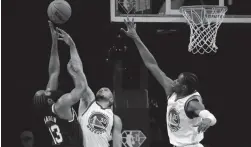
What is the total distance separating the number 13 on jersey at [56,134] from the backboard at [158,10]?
5.10 feet

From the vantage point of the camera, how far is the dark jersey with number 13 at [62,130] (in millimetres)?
6512

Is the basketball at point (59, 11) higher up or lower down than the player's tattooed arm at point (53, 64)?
higher up

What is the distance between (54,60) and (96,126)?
112 cm

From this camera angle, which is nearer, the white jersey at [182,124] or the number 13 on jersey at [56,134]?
the white jersey at [182,124]

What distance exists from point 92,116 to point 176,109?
1122mm

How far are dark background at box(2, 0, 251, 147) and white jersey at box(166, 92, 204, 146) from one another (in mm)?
1347

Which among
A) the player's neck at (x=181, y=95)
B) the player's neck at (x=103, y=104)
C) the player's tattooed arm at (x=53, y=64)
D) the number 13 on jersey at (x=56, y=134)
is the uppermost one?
the player's tattooed arm at (x=53, y=64)

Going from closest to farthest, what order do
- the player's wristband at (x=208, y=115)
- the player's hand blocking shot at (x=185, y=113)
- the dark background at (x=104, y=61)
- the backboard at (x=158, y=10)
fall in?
the player's wristband at (x=208, y=115)
the player's hand blocking shot at (x=185, y=113)
the backboard at (x=158, y=10)
the dark background at (x=104, y=61)

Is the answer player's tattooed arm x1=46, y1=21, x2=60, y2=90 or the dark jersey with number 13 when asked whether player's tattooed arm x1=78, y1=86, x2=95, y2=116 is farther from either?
player's tattooed arm x1=46, y1=21, x2=60, y2=90

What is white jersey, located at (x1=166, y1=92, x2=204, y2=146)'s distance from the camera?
642 cm

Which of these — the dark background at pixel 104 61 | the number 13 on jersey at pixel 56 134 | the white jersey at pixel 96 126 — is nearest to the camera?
the number 13 on jersey at pixel 56 134

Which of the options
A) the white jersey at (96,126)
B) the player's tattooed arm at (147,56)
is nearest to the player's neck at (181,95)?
the player's tattooed arm at (147,56)

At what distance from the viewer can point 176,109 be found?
254 inches

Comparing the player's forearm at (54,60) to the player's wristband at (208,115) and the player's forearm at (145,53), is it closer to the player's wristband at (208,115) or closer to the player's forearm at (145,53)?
the player's forearm at (145,53)
